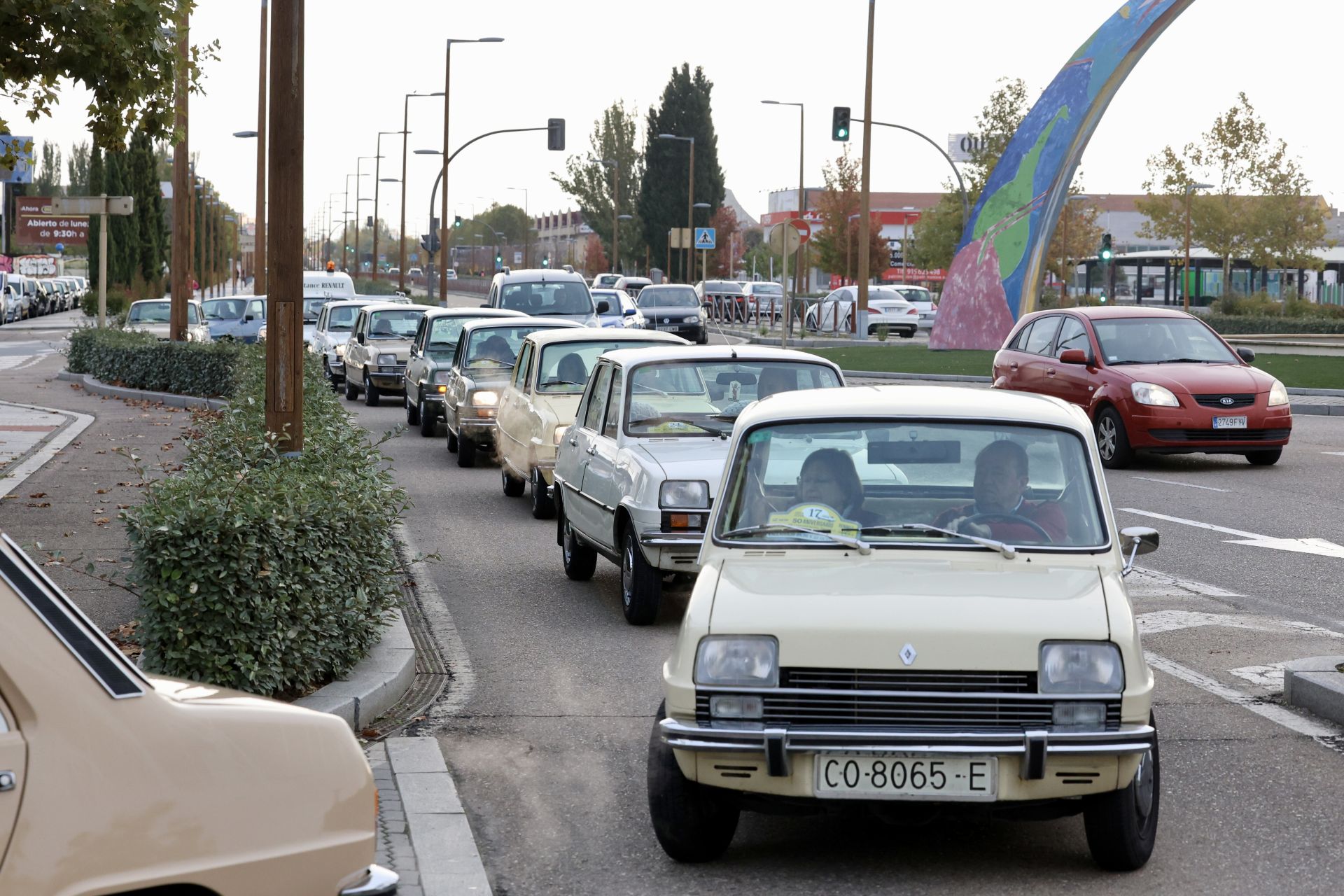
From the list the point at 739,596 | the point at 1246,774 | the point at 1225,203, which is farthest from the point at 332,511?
the point at 1225,203

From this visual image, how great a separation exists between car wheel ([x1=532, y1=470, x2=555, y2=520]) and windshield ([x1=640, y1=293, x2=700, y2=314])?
3355cm

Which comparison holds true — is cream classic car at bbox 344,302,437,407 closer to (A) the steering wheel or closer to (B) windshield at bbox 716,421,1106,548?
(B) windshield at bbox 716,421,1106,548

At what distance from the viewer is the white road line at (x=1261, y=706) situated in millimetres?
6793

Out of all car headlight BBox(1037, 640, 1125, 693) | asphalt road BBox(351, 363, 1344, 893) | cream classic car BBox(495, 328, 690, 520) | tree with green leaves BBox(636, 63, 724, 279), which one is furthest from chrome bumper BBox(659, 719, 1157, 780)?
tree with green leaves BBox(636, 63, 724, 279)

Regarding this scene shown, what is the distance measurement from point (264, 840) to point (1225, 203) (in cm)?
6102

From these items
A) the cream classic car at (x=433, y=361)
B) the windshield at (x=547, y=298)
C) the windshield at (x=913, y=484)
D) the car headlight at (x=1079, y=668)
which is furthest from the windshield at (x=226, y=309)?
the car headlight at (x=1079, y=668)

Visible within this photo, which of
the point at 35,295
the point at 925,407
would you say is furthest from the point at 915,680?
the point at 35,295

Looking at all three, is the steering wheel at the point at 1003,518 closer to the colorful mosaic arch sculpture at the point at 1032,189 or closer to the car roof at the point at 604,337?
the car roof at the point at 604,337

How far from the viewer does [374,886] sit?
3268 millimetres

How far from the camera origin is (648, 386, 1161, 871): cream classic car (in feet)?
15.3

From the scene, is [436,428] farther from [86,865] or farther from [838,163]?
[838,163]

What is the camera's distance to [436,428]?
21.9m

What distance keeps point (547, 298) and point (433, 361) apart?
6.44 metres

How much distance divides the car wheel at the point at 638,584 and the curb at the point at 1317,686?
3160mm
